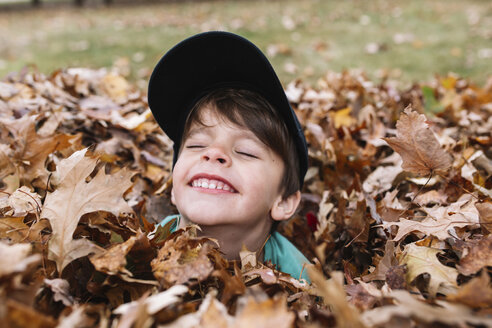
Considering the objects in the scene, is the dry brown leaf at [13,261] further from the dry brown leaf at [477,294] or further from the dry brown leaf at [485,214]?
the dry brown leaf at [485,214]

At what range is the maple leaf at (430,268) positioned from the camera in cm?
119

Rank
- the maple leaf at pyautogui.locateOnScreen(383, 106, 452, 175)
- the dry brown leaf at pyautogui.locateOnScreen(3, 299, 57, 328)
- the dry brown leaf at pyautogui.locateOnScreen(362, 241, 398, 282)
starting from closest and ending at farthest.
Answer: the dry brown leaf at pyautogui.locateOnScreen(3, 299, 57, 328) < the dry brown leaf at pyautogui.locateOnScreen(362, 241, 398, 282) < the maple leaf at pyautogui.locateOnScreen(383, 106, 452, 175)

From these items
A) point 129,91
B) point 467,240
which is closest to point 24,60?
point 129,91

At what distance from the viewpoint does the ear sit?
2061 mm

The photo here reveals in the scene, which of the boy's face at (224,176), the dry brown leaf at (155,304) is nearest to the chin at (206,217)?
the boy's face at (224,176)

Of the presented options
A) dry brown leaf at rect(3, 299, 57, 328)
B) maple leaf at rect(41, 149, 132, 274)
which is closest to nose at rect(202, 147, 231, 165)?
maple leaf at rect(41, 149, 132, 274)

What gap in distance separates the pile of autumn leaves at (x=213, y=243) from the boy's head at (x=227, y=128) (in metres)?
0.27

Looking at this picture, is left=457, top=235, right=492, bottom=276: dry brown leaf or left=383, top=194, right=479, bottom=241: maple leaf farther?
left=383, top=194, right=479, bottom=241: maple leaf

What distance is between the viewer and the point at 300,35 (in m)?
8.42

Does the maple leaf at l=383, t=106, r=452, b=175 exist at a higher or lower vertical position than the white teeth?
higher

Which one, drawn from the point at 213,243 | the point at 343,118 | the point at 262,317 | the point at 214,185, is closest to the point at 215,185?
the point at 214,185

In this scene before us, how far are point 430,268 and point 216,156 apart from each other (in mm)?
979

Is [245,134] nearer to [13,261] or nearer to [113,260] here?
[113,260]

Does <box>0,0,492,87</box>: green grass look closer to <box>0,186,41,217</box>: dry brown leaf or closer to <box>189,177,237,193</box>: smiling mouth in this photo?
<box>189,177,237,193</box>: smiling mouth
